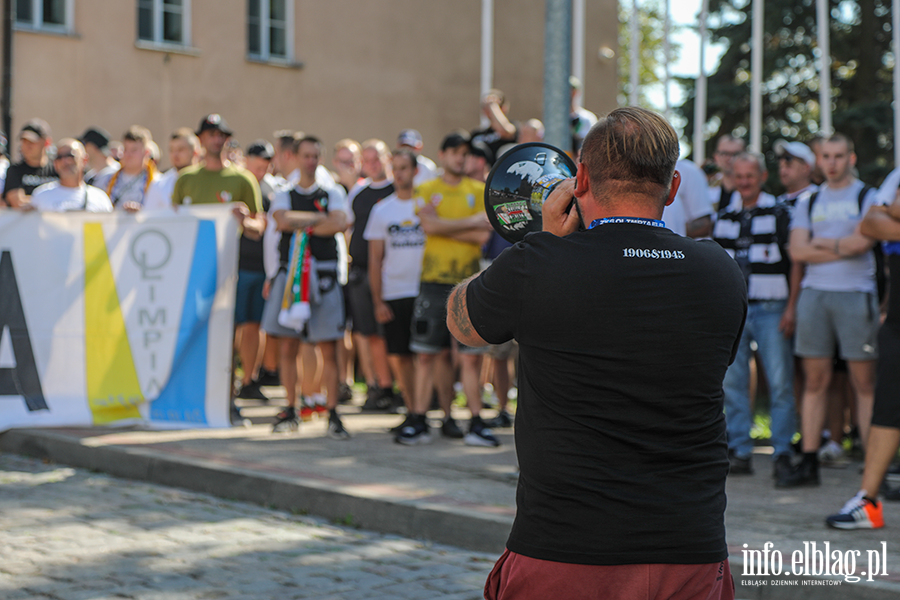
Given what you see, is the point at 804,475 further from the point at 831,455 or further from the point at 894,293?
the point at 894,293

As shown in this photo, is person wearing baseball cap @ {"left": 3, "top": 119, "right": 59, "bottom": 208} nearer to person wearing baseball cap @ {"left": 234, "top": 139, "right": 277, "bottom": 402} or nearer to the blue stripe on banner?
person wearing baseball cap @ {"left": 234, "top": 139, "right": 277, "bottom": 402}

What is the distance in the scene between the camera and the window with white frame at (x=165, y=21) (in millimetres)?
18281

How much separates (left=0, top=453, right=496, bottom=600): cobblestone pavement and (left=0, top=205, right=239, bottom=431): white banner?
5.76 ft

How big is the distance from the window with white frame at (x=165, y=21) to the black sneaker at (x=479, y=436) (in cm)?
1257

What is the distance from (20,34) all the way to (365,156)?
9556mm

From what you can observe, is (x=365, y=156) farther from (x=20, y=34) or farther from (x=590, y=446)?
(x=20, y=34)

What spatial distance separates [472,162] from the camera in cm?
923

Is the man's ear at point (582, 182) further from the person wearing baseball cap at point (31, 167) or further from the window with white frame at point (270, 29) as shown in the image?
the window with white frame at point (270, 29)

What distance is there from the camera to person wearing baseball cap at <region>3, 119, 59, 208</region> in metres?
10.2

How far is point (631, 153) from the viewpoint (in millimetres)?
2418

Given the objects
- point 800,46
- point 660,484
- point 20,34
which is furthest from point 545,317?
point 800,46

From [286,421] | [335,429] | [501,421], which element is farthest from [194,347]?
[501,421]

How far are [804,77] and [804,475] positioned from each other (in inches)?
851

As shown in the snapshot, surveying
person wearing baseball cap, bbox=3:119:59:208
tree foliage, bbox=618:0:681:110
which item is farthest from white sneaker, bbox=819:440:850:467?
tree foliage, bbox=618:0:681:110
